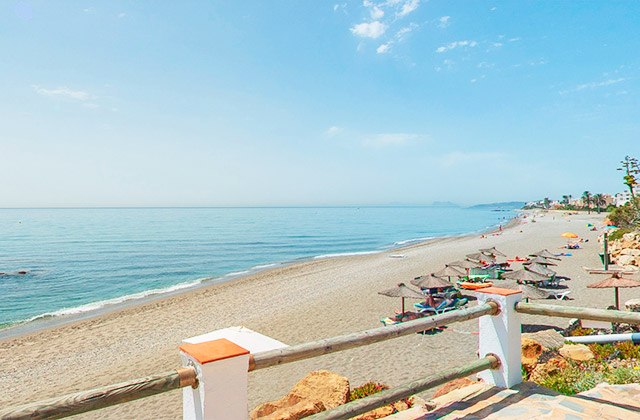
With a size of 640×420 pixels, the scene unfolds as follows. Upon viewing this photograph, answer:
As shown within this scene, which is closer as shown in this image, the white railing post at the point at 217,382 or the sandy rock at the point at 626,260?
the white railing post at the point at 217,382

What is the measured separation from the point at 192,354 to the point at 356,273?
86.0 ft

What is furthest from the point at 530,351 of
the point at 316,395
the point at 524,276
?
the point at 524,276

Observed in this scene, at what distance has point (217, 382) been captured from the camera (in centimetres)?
236

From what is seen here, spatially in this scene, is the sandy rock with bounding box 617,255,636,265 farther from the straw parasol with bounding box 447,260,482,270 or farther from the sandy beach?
the straw parasol with bounding box 447,260,482,270

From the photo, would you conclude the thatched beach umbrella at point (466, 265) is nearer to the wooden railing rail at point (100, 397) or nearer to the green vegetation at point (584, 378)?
the green vegetation at point (584, 378)

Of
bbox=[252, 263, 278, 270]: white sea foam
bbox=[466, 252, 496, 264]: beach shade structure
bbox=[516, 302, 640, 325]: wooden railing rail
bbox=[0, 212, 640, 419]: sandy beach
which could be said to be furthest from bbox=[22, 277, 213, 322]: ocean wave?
bbox=[516, 302, 640, 325]: wooden railing rail

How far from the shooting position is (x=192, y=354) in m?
2.35

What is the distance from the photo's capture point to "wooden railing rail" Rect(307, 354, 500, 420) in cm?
292

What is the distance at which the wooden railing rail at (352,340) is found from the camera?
2.61m

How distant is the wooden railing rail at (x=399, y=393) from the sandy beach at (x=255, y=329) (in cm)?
614

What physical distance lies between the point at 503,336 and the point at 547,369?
117 inches

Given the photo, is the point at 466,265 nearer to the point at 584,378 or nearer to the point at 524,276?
the point at 524,276

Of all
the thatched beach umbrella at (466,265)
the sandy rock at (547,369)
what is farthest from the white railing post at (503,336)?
the thatched beach umbrella at (466,265)

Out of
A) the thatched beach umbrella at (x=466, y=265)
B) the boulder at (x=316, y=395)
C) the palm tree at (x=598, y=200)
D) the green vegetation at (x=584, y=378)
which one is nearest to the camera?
the green vegetation at (x=584, y=378)
